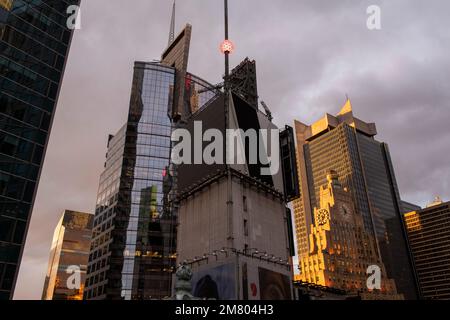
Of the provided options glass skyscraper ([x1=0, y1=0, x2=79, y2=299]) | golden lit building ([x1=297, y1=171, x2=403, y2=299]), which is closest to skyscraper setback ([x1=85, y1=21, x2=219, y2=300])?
glass skyscraper ([x1=0, y1=0, x2=79, y2=299])

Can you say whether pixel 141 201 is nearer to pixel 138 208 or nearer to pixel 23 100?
pixel 138 208

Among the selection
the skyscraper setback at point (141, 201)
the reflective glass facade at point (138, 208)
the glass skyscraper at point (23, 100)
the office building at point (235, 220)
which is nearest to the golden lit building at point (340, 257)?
the skyscraper setback at point (141, 201)

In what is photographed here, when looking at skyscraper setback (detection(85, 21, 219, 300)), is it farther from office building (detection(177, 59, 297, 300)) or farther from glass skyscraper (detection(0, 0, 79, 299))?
glass skyscraper (detection(0, 0, 79, 299))

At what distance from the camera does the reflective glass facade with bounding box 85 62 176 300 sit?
114m

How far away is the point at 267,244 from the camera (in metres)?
64.9

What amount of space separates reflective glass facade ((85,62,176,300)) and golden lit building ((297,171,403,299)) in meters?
84.7

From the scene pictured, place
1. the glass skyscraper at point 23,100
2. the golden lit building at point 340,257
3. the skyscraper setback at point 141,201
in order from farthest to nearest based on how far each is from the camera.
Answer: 1. the golden lit building at point 340,257
2. the skyscraper setback at point 141,201
3. the glass skyscraper at point 23,100

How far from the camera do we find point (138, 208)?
12450 cm

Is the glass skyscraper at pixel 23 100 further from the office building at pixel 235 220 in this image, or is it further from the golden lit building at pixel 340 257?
the golden lit building at pixel 340 257

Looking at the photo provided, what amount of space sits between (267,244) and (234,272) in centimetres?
1179

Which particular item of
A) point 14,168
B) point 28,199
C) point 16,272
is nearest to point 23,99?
point 14,168

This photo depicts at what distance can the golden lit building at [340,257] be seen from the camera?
171500 millimetres

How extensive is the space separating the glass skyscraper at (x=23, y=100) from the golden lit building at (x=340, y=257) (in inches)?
5629
